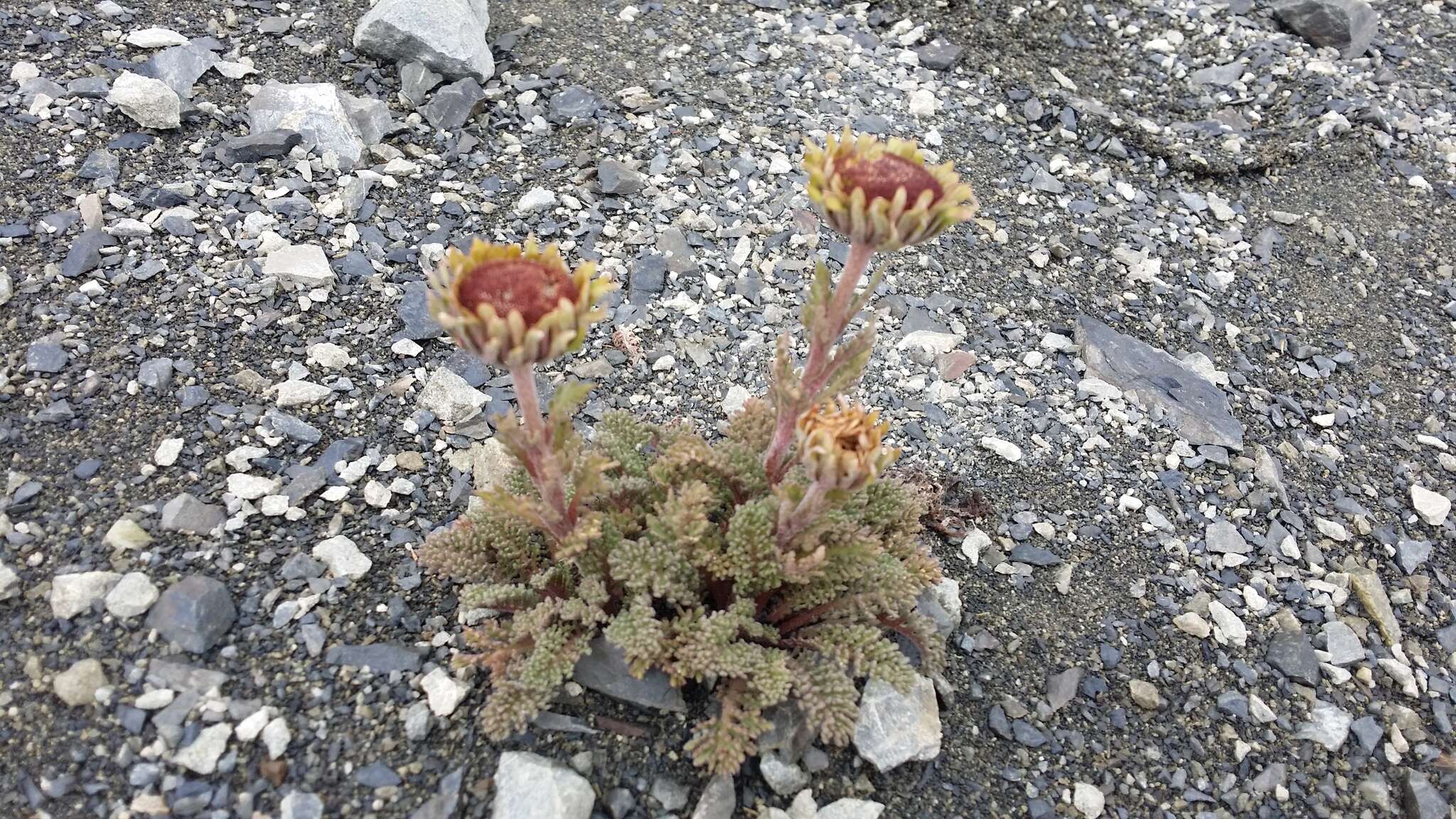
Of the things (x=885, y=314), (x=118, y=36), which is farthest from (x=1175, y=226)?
(x=118, y=36)

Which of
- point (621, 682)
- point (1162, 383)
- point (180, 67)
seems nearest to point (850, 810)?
point (621, 682)

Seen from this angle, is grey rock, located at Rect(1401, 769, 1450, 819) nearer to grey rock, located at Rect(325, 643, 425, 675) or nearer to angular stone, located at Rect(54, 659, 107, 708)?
grey rock, located at Rect(325, 643, 425, 675)

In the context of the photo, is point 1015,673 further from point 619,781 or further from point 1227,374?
point 1227,374

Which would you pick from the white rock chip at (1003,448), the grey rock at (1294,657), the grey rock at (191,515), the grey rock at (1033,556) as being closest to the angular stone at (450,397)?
the grey rock at (191,515)

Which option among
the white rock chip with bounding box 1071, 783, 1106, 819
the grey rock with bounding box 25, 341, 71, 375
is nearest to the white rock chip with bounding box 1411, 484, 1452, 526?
the white rock chip with bounding box 1071, 783, 1106, 819

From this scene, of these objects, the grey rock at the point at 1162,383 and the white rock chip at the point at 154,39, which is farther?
the white rock chip at the point at 154,39

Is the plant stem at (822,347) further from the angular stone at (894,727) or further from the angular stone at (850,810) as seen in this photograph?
the angular stone at (850,810)

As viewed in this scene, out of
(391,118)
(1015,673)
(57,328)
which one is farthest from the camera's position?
(391,118)
